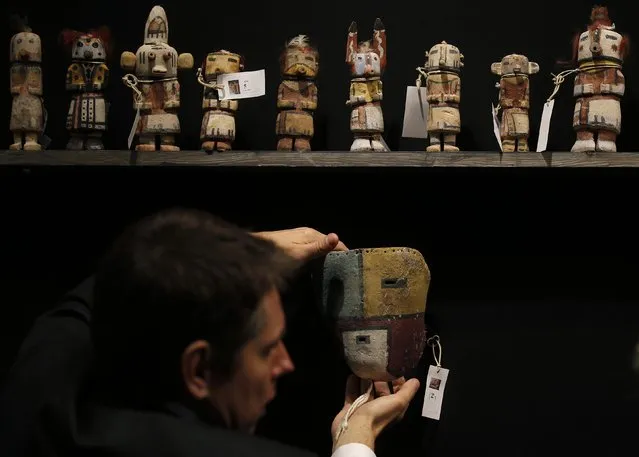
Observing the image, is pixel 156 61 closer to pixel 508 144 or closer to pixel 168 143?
pixel 168 143

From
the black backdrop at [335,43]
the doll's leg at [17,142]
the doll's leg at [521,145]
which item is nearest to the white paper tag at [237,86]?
the black backdrop at [335,43]

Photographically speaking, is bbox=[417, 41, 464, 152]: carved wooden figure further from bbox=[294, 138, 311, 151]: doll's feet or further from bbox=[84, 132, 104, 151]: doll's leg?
bbox=[84, 132, 104, 151]: doll's leg

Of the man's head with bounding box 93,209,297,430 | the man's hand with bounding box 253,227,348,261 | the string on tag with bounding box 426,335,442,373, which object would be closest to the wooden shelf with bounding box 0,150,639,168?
the man's hand with bounding box 253,227,348,261

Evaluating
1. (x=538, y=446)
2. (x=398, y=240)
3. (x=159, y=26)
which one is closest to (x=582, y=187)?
(x=398, y=240)

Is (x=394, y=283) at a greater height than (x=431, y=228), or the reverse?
(x=431, y=228)

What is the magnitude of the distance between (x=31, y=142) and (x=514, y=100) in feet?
3.71

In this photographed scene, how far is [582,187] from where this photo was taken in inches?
84.8

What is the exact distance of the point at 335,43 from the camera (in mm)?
2148

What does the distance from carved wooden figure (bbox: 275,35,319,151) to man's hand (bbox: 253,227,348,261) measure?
0.22 metres

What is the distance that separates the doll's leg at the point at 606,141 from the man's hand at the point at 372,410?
687 millimetres

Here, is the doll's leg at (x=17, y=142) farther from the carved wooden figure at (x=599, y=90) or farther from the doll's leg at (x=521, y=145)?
the carved wooden figure at (x=599, y=90)

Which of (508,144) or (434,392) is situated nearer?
(508,144)

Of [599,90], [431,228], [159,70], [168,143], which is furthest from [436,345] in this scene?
[159,70]

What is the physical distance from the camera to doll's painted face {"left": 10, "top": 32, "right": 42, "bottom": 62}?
1.91m
